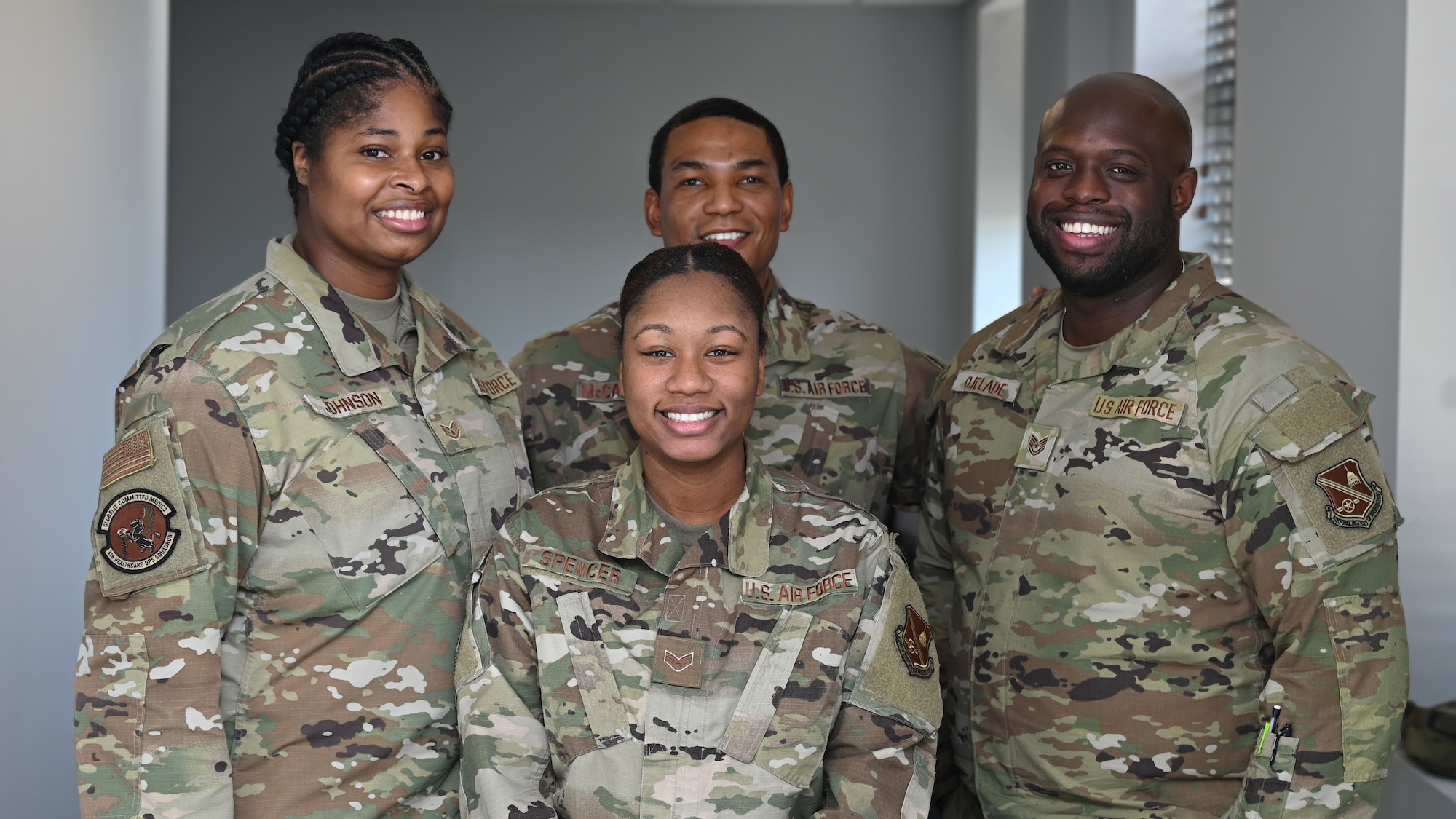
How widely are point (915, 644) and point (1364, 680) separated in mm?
602

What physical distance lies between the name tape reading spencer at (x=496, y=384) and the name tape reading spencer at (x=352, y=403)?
7.4 inches

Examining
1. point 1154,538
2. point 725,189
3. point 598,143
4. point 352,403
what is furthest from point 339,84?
point 598,143

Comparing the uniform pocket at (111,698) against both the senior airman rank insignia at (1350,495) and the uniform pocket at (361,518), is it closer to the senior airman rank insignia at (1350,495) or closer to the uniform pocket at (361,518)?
the uniform pocket at (361,518)

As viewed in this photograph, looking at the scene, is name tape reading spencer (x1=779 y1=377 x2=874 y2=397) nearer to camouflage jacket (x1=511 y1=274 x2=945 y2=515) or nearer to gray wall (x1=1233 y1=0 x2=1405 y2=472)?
camouflage jacket (x1=511 y1=274 x2=945 y2=515)

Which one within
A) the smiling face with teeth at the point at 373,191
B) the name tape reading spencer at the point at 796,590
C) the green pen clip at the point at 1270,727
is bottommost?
the green pen clip at the point at 1270,727

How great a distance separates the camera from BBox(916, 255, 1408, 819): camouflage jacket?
5.35 ft

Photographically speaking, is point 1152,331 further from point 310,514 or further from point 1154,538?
point 310,514

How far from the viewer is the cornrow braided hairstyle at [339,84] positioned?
173 centimetres

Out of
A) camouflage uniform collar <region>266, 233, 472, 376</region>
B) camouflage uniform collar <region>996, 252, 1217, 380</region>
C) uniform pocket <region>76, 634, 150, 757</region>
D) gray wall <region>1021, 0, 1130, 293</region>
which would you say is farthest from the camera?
gray wall <region>1021, 0, 1130, 293</region>

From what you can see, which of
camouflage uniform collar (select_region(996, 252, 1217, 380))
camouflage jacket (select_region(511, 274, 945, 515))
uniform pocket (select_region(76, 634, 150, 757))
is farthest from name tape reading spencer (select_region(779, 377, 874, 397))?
uniform pocket (select_region(76, 634, 150, 757))

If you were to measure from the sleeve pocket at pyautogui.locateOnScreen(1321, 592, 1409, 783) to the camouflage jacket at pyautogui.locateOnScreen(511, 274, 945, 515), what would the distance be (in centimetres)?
89

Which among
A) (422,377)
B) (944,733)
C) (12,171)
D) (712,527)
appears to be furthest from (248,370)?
(944,733)

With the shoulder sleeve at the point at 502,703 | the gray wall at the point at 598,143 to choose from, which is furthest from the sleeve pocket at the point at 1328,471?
the gray wall at the point at 598,143

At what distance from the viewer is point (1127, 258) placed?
6.30 ft
